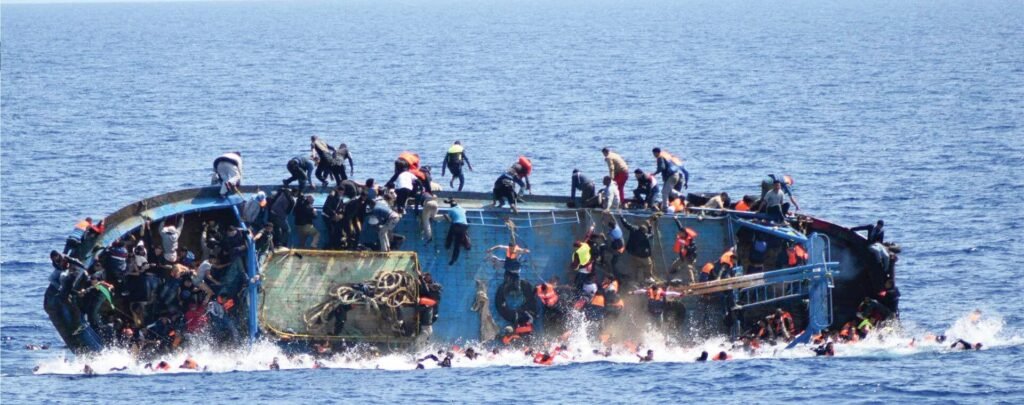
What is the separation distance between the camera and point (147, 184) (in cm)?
10656

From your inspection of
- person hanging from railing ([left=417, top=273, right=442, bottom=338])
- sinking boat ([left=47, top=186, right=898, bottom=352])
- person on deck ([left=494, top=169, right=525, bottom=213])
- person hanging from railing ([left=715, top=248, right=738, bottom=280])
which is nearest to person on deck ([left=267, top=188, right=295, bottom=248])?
sinking boat ([left=47, top=186, right=898, bottom=352])

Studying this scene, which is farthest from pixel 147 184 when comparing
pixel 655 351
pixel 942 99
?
pixel 942 99

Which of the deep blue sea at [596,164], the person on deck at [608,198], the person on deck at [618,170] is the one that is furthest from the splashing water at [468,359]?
the person on deck at [618,170]

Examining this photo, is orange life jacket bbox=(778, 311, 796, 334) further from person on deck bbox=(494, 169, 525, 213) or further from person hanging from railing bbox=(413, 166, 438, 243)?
person hanging from railing bbox=(413, 166, 438, 243)

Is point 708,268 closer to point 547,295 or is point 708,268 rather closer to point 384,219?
point 547,295

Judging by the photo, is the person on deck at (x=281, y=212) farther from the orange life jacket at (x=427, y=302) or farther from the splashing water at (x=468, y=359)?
the orange life jacket at (x=427, y=302)

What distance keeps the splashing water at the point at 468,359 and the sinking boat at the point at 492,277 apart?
18.7 inches

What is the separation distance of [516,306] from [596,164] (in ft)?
171

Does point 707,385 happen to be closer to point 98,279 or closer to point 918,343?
point 918,343

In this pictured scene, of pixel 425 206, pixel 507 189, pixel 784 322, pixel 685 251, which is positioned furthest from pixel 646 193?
pixel 425 206

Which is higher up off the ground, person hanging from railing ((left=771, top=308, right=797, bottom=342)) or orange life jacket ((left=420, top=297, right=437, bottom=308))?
orange life jacket ((left=420, top=297, right=437, bottom=308))

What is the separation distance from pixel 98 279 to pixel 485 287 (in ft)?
43.7

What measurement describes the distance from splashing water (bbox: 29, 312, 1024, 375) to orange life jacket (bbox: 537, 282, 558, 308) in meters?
1.38

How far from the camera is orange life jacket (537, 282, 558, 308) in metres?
63.9
